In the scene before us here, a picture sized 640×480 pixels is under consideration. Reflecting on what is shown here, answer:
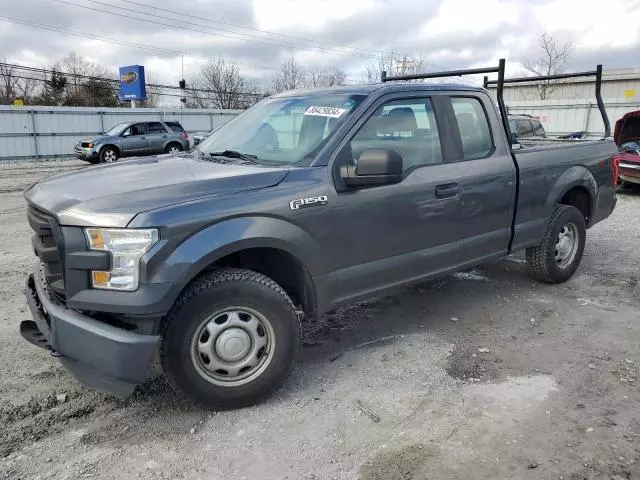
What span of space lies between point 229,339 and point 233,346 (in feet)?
0.17

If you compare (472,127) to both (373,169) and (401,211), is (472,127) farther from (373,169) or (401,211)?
(373,169)

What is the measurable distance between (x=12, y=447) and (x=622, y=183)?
1326cm

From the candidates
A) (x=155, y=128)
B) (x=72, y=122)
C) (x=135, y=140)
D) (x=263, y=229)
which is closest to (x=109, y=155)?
(x=135, y=140)

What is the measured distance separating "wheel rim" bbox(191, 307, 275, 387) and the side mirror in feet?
3.41

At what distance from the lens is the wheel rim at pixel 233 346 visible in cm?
305

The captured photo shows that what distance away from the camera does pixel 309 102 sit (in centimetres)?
408

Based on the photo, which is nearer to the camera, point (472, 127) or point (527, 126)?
point (472, 127)

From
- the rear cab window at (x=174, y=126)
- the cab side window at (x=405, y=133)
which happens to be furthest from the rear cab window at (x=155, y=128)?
the cab side window at (x=405, y=133)

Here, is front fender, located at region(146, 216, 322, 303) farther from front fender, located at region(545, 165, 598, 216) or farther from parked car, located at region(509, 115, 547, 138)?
parked car, located at region(509, 115, 547, 138)

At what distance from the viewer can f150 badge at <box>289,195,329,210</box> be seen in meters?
3.25

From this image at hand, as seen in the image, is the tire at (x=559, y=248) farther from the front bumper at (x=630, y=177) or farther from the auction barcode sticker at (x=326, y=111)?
the front bumper at (x=630, y=177)

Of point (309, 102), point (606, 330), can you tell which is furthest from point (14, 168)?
point (606, 330)

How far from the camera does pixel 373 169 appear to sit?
336 centimetres

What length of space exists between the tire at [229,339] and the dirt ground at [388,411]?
177 mm
